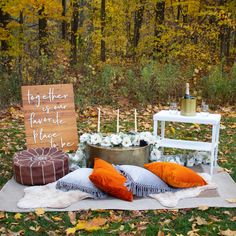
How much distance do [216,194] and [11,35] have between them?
922 centimetres

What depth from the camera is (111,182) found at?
3.85 meters

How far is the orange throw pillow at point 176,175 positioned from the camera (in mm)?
4086

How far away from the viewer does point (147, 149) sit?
4.61 m

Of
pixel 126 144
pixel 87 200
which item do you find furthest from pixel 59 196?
pixel 126 144

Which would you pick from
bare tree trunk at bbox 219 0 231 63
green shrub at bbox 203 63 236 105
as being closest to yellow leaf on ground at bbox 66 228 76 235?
green shrub at bbox 203 63 236 105

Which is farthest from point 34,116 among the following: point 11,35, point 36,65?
point 11,35

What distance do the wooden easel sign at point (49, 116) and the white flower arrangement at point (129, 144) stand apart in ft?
1.82

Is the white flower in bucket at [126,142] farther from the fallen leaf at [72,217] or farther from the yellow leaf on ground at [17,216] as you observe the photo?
the yellow leaf on ground at [17,216]

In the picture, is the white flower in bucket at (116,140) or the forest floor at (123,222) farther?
the white flower in bucket at (116,140)

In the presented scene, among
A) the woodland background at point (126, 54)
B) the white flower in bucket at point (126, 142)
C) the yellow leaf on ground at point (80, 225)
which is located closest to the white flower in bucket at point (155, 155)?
the white flower in bucket at point (126, 142)

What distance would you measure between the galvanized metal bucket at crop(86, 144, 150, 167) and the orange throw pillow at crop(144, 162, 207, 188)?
27cm

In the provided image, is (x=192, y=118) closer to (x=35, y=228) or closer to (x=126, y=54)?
(x=35, y=228)

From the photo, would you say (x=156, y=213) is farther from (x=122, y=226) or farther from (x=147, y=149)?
(x=147, y=149)

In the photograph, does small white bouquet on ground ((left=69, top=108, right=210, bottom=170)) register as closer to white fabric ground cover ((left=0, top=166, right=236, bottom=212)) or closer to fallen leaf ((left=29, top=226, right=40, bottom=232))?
white fabric ground cover ((left=0, top=166, right=236, bottom=212))
